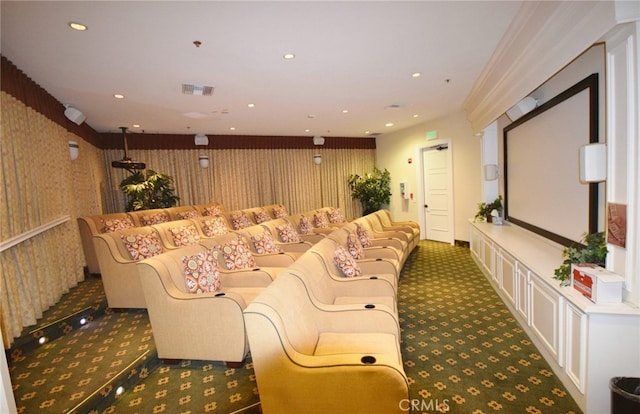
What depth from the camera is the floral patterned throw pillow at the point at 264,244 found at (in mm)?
4180

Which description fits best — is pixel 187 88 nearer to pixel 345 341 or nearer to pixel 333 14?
pixel 333 14

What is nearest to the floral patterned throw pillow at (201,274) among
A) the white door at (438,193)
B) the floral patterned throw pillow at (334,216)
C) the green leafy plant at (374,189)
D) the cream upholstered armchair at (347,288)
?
the cream upholstered armchair at (347,288)

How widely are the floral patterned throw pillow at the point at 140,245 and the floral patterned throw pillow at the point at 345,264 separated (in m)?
2.42

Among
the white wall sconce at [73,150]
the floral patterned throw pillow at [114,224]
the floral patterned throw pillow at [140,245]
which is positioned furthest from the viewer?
the floral patterned throw pillow at [114,224]

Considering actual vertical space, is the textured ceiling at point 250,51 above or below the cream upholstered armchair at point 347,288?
above

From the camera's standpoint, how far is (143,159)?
284 inches

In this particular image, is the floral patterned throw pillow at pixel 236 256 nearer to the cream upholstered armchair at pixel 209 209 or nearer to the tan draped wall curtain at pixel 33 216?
the tan draped wall curtain at pixel 33 216

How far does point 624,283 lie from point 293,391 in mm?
2057

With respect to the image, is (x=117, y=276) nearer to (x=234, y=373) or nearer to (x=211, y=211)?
(x=234, y=373)

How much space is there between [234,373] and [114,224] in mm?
4061

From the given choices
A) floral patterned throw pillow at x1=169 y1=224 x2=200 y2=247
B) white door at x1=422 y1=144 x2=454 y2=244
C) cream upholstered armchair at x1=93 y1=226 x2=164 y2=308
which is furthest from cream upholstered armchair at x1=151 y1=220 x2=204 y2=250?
white door at x1=422 y1=144 x2=454 y2=244

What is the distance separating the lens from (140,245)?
392 cm

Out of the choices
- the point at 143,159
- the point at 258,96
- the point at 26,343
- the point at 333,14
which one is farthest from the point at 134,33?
the point at 143,159

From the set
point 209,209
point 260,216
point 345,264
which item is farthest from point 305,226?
point 345,264
